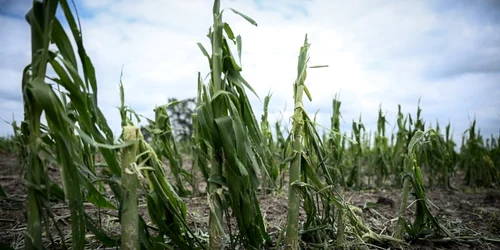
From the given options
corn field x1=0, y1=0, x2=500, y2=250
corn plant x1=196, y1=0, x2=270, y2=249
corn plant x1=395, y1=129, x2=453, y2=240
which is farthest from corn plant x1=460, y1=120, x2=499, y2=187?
corn plant x1=196, y1=0, x2=270, y2=249

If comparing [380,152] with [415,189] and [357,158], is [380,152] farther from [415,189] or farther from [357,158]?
[415,189]

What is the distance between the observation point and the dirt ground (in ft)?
7.23

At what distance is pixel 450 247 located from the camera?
2.29m

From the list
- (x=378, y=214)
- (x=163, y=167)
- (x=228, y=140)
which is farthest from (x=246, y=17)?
(x=378, y=214)

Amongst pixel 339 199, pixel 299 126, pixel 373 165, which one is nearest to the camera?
pixel 299 126

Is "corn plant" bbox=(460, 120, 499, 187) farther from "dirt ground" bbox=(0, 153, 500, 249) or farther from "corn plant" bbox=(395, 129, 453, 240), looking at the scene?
"corn plant" bbox=(395, 129, 453, 240)

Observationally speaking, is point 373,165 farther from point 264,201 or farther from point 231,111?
point 231,111

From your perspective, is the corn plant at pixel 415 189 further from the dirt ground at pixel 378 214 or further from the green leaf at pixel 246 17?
the green leaf at pixel 246 17

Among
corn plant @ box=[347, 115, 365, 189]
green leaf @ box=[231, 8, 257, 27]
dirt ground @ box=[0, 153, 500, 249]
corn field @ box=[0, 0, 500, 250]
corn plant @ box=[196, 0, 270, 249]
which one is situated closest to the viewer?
corn field @ box=[0, 0, 500, 250]

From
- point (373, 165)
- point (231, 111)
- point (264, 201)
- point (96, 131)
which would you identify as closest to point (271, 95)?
point (264, 201)

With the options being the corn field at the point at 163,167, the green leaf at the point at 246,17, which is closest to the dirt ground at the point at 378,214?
the corn field at the point at 163,167

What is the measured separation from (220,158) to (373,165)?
3.81 m

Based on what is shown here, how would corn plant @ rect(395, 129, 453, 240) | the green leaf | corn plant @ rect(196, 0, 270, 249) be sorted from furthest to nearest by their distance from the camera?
1. corn plant @ rect(395, 129, 453, 240)
2. the green leaf
3. corn plant @ rect(196, 0, 270, 249)

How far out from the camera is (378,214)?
2814 mm
